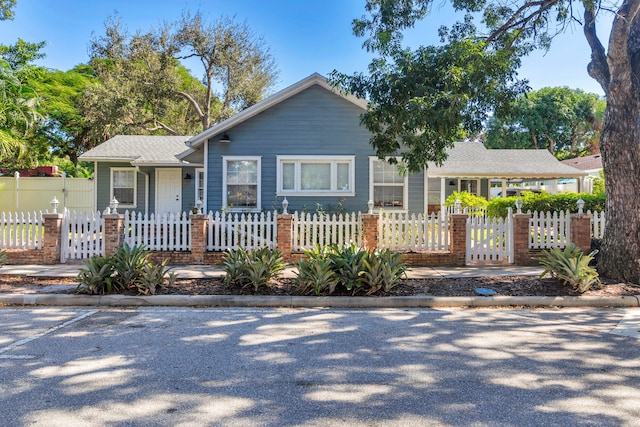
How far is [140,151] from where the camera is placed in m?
19.0

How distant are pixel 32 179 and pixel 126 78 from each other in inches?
385

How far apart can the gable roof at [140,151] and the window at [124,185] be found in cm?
84

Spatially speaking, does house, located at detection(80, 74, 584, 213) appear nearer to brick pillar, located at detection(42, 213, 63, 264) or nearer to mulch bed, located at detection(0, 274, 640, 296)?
→ brick pillar, located at detection(42, 213, 63, 264)

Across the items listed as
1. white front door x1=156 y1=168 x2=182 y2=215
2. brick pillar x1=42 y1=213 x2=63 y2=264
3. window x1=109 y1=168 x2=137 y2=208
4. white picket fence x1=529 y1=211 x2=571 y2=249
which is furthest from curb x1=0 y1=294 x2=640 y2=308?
window x1=109 y1=168 x2=137 y2=208

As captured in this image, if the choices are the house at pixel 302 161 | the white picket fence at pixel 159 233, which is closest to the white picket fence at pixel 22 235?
the white picket fence at pixel 159 233

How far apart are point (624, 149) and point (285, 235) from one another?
7.15 m

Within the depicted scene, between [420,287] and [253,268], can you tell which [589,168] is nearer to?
[420,287]

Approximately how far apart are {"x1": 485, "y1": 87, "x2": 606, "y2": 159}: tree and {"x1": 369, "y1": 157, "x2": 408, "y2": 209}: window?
30.2 meters

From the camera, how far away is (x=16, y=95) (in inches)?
655

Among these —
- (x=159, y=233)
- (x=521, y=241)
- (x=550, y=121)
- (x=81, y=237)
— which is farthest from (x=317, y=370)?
(x=550, y=121)

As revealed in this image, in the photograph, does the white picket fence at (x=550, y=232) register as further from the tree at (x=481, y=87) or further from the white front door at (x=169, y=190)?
the white front door at (x=169, y=190)

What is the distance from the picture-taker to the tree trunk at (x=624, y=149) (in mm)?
8344

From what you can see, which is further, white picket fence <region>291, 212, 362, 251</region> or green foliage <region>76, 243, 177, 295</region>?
white picket fence <region>291, 212, 362, 251</region>

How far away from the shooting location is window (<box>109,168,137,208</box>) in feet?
62.6
